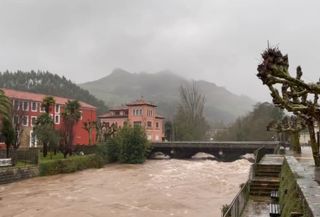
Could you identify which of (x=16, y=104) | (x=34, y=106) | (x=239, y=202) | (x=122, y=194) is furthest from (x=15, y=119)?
(x=239, y=202)

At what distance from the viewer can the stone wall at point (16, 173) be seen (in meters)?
42.4

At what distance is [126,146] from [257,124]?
3166 centimetres

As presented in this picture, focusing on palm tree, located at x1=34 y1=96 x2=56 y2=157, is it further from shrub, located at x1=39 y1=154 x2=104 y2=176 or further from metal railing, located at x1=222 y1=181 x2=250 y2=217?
metal railing, located at x1=222 y1=181 x2=250 y2=217

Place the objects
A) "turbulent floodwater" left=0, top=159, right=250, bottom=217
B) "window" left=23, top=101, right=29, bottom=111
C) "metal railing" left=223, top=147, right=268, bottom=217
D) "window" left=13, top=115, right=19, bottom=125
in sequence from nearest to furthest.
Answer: "metal railing" left=223, top=147, right=268, bottom=217, "turbulent floodwater" left=0, top=159, right=250, bottom=217, "window" left=13, top=115, right=19, bottom=125, "window" left=23, top=101, right=29, bottom=111

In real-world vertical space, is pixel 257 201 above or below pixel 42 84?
below

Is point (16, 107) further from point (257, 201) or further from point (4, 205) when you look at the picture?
point (257, 201)

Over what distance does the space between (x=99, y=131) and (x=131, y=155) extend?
10.2 meters

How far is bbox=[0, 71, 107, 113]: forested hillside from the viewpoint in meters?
143

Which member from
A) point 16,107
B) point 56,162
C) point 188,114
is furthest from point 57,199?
point 188,114

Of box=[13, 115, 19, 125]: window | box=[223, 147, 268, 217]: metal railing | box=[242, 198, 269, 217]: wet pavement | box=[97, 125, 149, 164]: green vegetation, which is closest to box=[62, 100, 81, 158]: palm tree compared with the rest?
box=[97, 125, 149, 164]: green vegetation

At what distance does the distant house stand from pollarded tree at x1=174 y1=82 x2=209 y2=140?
4452 mm

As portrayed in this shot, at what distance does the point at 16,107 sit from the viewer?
223 ft

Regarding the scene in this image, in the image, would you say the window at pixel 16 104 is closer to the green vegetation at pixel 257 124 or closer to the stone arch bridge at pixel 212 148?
the stone arch bridge at pixel 212 148

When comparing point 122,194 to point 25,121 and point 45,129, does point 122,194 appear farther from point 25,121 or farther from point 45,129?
point 25,121
